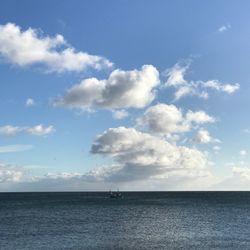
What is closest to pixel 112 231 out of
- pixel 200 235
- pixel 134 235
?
Result: pixel 134 235

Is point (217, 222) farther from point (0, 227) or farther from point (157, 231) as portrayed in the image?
point (0, 227)

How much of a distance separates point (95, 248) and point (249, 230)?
36.9m

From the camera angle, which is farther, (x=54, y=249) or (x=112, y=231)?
(x=112, y=231)

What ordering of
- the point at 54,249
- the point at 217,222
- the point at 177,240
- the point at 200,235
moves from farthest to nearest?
the point at 217,222
the point at 200,235
the point at 177,240
the point at 54,249

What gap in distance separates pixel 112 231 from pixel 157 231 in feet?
28.1

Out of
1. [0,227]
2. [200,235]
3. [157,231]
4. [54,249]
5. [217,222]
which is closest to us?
[54,249]

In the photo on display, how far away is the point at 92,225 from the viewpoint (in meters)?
103

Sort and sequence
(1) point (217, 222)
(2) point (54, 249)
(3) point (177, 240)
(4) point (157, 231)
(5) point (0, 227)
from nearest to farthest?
1. (2) point (54, 249)
2. (3) point (177, 240)
3. (4) point (157, 231)
4. (5) point (0, 227)
5. (1) point (217, 222)

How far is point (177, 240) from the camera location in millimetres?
76812

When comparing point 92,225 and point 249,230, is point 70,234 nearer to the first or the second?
point 92,225

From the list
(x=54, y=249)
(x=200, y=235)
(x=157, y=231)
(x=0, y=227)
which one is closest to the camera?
(x=54, y=249)

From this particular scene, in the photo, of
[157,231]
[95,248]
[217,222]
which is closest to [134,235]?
[157,231]

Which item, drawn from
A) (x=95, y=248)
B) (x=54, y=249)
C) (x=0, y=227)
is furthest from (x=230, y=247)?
(x=0, y=227)

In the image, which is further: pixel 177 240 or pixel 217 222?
pixel 217 222
